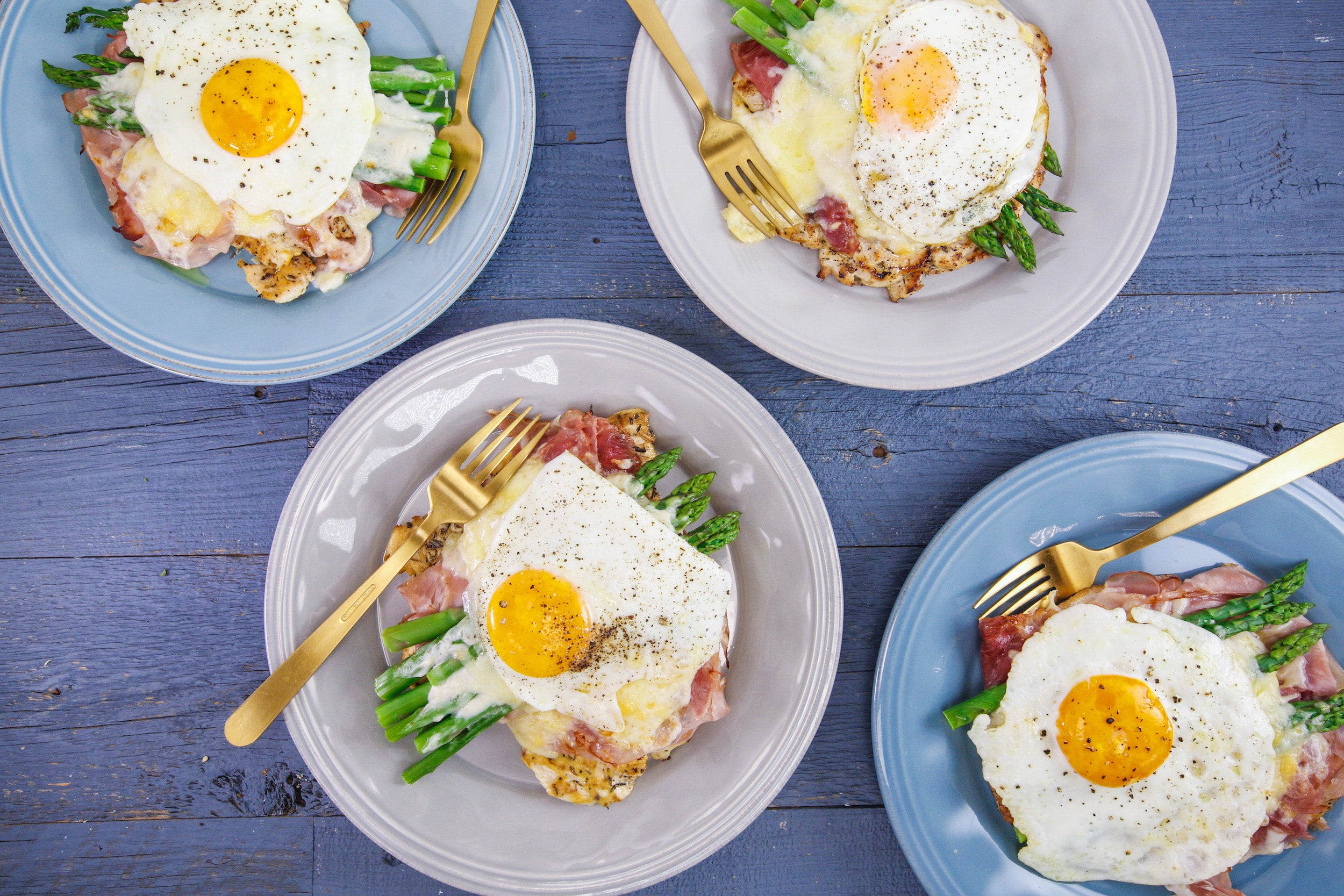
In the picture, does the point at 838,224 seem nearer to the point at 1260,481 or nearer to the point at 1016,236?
the point at 1016,236

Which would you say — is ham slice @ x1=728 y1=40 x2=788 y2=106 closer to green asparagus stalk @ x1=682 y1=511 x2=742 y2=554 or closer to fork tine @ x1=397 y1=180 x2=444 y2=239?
fork tine @ x1=397 y1=180 x2=444 y2=239

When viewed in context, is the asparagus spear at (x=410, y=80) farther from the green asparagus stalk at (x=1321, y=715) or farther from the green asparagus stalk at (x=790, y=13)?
the green asparagus stalk at (x=1321, y=715)

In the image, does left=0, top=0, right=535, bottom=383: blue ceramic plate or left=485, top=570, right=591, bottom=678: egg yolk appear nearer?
→ left=485, top=570, right=591, bottom=678: egg yolk

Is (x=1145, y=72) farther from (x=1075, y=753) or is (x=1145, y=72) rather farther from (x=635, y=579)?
(x=635, y=579)

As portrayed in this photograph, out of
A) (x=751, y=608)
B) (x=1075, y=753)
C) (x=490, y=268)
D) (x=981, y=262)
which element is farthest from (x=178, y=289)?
(x=1075, y=753)

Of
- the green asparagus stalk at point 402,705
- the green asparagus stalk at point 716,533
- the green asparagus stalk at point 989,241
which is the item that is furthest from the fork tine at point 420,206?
the green asparagus stalk at point 989,241

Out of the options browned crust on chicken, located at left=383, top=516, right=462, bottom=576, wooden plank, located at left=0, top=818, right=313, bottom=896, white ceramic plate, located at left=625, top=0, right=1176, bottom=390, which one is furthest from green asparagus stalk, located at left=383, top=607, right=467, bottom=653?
white ceramic plate, located at left=625, top=0, right=1176, bottom=390
